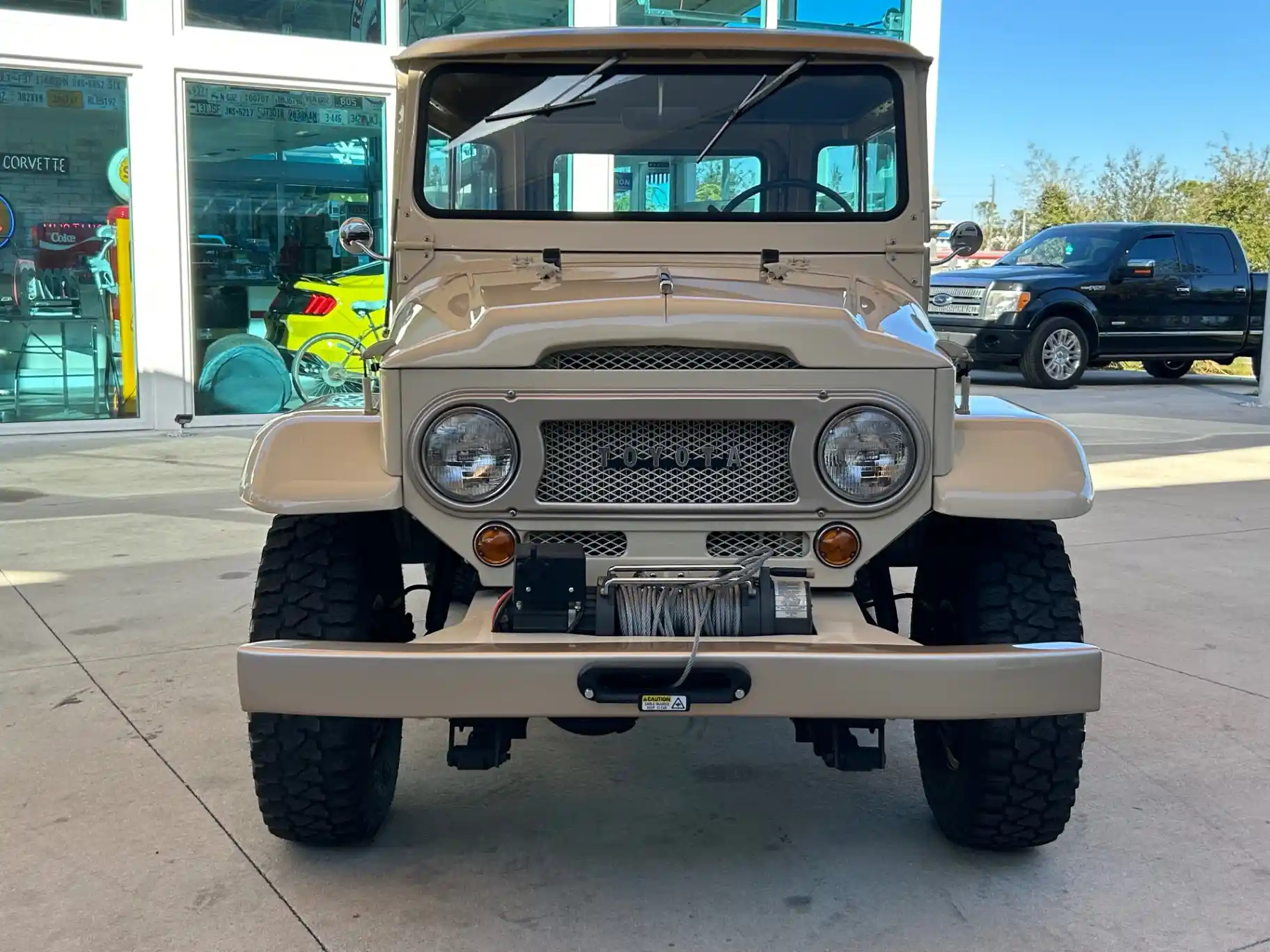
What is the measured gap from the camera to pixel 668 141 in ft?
12.1

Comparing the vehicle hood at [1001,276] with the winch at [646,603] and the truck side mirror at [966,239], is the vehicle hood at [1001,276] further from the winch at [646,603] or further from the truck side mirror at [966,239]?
the winch at [646,603]

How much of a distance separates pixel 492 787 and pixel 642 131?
1923 mm

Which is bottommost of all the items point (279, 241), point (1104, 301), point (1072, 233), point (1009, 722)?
point (1009, 722)

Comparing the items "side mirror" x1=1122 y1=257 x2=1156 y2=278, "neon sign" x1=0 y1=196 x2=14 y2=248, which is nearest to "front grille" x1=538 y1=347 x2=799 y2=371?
"neon sign" x1=0 y1=196 x2=14 y2=248

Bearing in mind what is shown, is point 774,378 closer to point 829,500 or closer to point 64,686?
point 829,500

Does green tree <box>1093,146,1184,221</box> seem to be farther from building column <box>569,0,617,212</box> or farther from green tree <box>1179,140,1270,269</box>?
building column <box>569,0,617,212</box>

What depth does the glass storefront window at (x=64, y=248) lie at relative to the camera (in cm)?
1014

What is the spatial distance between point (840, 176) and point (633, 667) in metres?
1.86

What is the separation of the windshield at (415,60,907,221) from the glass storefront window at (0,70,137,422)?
7756 millimetres

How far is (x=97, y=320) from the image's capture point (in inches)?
416

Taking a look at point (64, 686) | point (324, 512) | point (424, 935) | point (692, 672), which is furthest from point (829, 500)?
point (64, 686)

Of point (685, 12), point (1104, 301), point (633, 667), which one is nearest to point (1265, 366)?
point (1104, 301)

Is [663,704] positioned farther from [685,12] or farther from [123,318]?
[685,12]

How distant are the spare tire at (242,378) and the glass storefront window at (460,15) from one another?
3013 millimetres
